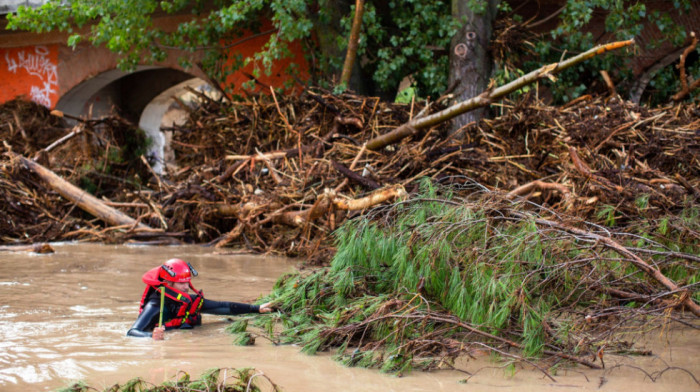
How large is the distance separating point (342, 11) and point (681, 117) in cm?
513

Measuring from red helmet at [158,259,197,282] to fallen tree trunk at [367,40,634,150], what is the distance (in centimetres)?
384

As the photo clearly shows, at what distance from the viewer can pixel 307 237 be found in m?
7.34

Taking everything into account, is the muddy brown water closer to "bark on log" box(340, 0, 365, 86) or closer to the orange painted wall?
"bark on log" box(340, 0, 365, 86)

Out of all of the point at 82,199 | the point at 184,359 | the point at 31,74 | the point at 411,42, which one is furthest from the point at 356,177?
the point at 31,74

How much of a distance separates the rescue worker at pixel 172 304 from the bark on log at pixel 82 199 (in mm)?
4659

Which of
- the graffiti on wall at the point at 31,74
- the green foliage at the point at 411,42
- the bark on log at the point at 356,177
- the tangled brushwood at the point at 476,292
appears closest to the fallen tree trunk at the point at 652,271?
the tangled brushwood at the point at 476,292

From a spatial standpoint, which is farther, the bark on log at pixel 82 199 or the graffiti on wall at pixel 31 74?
the graffiti on wall at pixel 31 74

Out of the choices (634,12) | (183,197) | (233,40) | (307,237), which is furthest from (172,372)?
(233,40)

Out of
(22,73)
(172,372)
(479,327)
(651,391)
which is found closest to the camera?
(651,391)

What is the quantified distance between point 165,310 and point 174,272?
10.0 inches

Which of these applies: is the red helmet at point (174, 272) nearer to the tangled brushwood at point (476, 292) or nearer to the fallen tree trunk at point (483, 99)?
the tangled brushwood at point (476, 292)

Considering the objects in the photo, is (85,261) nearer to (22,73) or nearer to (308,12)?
(308,12)

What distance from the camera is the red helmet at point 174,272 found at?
426 centimetres

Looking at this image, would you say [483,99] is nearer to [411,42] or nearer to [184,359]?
[411,42]
